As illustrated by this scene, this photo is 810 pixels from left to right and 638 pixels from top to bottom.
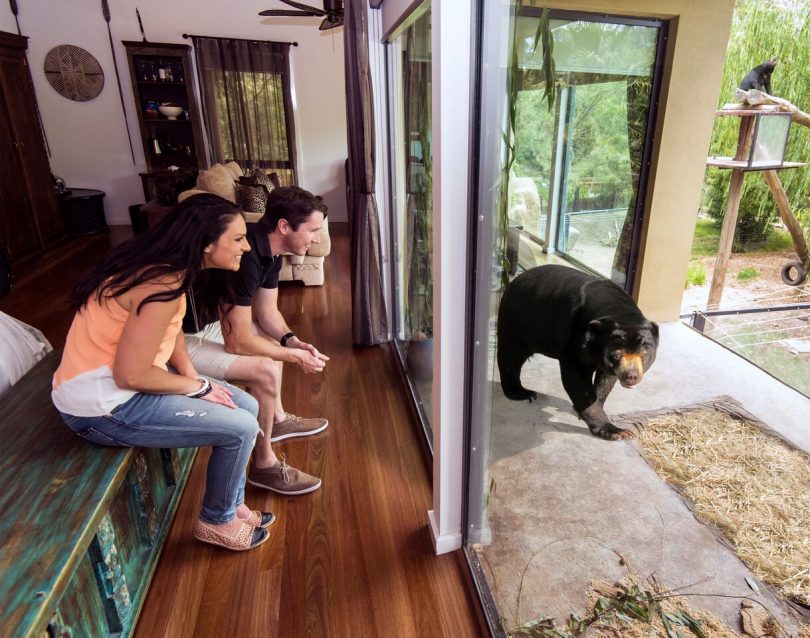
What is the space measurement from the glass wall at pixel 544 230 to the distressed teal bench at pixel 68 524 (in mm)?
1044

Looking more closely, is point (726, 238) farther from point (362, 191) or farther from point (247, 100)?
point (247, 100)

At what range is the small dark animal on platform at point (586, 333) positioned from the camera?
807 mm

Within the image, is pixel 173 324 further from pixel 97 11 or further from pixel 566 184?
pixel 97 11

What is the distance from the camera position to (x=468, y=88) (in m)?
1.28

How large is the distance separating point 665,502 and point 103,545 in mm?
1387

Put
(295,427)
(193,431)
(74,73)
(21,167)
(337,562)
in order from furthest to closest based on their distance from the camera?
(74,73) → (21,167) → (295,427) → (337,562) → (193,431)

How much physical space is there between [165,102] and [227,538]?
5.95m

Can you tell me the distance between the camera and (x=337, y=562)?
5.64 feet

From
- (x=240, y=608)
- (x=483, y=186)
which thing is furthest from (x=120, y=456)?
(x=483, y=186)

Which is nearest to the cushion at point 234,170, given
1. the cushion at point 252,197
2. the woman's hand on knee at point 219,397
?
the cushion at point 252,197

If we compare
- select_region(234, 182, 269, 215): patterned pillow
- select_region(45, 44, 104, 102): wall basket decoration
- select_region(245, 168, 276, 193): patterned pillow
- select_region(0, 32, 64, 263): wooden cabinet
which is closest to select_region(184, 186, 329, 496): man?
select_region(234, 182, 269, 215): patterned pillow

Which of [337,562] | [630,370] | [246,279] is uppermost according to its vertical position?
[630,370]

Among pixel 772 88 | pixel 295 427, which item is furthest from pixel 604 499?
pixel 295 427

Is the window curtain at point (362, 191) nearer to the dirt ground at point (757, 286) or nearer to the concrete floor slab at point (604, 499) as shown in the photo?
the concrete floor slab at point (604, 499)
